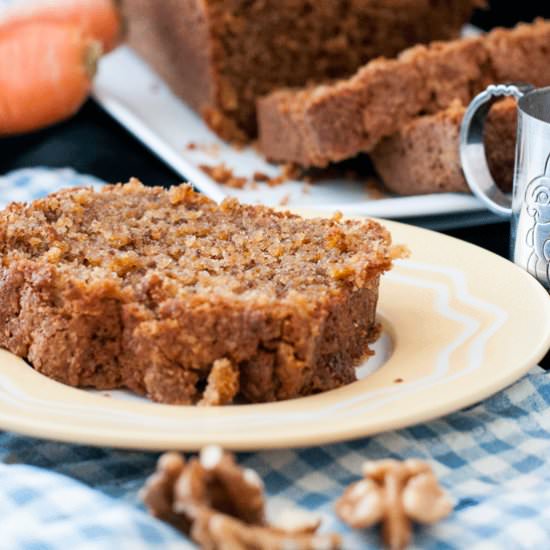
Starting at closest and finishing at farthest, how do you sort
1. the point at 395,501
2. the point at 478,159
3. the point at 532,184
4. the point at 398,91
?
the point at 395,501
the point at 532,184
the point at 478,159
the point at 398,91

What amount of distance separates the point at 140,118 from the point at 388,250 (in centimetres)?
195

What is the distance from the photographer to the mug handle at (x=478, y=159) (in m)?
2.72

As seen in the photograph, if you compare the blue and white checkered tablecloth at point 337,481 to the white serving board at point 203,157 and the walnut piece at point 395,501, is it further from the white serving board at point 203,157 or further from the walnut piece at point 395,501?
the white serving board at point 203,157

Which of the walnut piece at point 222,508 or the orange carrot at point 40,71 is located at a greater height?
the walnut piece at point 222,508

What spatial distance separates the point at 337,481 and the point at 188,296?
1.30ft

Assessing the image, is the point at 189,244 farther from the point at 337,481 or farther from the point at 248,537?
the point at 248,537

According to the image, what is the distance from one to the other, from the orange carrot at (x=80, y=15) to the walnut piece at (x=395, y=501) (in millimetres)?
2562

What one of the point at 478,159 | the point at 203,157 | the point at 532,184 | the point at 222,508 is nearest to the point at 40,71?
the point at 203,157

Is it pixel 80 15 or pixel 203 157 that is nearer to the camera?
pixel 203 157

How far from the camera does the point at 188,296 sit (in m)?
1.85

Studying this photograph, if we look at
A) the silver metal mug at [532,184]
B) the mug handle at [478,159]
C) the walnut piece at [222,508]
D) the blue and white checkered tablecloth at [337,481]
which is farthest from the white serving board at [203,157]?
the walnut piece at [222,508]

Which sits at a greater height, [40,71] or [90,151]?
[40,71]

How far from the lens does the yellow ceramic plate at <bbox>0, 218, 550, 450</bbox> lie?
1650 mm

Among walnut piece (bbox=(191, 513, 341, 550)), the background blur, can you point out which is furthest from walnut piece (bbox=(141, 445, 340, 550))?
the background blur
